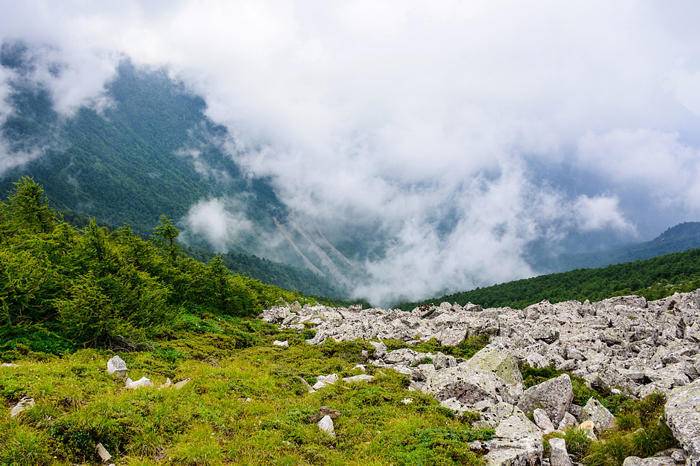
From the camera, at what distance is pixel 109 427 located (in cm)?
1215

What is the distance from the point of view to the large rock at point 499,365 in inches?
820

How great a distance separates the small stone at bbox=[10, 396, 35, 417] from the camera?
1203 cm

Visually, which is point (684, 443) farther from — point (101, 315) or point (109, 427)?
point (101, 315)

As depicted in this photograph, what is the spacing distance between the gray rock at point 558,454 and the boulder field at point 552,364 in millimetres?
26

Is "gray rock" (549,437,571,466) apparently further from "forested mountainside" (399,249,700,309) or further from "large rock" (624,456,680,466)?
"forested mountainside" (399,249,700,309)

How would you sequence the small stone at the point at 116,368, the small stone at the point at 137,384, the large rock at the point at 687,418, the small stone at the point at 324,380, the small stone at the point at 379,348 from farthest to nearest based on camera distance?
the small stone at the point at 379,348
the small stone at the point at 324,380
the small stone at the point at 116,368
the small stone at the point at 137,384
the large rock at the point at 687,418

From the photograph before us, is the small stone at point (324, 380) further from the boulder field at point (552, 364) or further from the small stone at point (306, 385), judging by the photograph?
the boulder field at point (552, 364)

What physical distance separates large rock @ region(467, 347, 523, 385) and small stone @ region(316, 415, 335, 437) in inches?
364

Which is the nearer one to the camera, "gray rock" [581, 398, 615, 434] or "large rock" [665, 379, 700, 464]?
"large rock" [665, 379, 700, 464]

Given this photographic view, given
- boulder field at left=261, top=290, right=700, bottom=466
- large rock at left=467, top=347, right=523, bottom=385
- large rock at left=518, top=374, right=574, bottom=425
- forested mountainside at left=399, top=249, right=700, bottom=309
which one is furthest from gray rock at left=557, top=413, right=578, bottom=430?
forested mountainside at left=399, top=249, right=700, bottom=309

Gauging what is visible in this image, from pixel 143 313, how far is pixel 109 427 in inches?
570

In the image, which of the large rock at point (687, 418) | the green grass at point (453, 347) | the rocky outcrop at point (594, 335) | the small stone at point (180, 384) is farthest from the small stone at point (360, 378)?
the large rock at point (687, 418)

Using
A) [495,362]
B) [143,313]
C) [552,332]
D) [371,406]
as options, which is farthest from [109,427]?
[552,332]

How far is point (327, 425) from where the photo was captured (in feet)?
46.4
